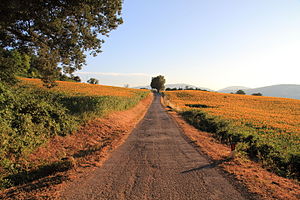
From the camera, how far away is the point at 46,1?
9547 millimetres

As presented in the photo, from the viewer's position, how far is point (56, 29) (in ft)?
35.9

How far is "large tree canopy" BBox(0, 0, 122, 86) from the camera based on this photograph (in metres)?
9.77

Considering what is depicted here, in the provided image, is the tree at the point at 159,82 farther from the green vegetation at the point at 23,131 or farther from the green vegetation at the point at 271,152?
the green vegetation at the point at 23,131

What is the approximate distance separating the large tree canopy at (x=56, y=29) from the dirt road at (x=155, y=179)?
898cm

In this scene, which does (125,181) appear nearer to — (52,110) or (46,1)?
(52,110)

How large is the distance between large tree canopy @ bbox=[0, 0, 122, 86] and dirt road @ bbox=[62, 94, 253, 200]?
8.98 metres

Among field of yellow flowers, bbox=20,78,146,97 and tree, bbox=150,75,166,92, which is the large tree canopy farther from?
tree, bbox=150,75,166,92

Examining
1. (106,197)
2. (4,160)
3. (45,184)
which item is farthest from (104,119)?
(106,197)

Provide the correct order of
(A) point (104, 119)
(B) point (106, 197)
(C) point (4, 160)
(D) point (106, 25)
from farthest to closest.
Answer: (A) point (104, 119) → (D) point (106, 25) → (C) point (4, 160) → (B) point (106, 197)

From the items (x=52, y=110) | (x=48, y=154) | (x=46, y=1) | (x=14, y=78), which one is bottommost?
(x=48, y=154)

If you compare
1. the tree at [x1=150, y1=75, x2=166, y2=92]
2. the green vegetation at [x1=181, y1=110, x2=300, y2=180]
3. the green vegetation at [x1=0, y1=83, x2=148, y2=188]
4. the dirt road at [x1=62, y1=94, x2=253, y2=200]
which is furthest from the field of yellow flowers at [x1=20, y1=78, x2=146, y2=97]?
the tree at [x1=150, y1=75, x2=166, y2=92]

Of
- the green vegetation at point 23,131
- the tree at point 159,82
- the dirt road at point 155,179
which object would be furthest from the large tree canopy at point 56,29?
the tree at point 159,82

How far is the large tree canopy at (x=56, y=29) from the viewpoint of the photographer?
9.77m

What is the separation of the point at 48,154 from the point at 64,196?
4.13 m
